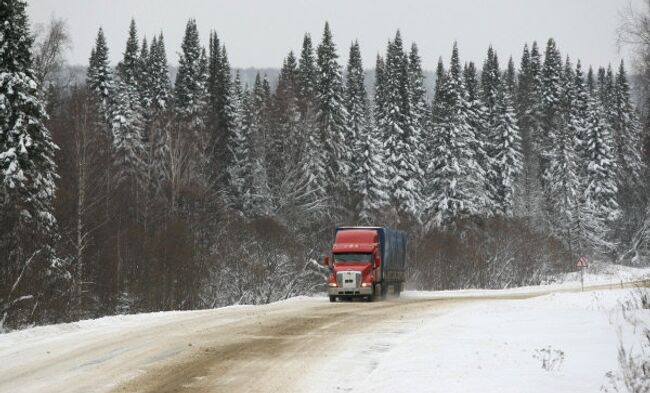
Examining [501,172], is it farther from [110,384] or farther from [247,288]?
[110,384]

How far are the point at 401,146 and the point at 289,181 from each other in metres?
12.4

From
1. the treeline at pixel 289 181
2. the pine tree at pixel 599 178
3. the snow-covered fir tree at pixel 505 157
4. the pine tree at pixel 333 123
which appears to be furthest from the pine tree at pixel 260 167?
the pine tree at pixel 599 178

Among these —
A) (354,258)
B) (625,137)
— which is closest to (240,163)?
(354,258)

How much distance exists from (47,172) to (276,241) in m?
12.8

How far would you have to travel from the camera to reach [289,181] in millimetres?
53406

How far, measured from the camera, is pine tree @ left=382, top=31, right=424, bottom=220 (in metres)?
59.4

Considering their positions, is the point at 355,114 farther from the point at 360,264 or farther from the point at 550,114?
the point at 360,264

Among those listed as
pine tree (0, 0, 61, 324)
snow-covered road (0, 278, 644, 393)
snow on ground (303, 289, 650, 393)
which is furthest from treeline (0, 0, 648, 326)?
snow on ground (303, 289, 650, 393)

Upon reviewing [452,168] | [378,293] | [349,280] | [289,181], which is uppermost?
[452,168]

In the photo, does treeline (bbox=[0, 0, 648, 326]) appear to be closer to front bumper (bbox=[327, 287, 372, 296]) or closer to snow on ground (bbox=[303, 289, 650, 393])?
front bumper (bbox=[327, 287, 372, 296])

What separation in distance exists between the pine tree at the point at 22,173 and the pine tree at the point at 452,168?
35.7 m

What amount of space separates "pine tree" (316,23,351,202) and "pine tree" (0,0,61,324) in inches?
1203

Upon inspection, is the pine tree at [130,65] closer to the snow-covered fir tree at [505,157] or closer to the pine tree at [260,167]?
the pine tree at [260,167]

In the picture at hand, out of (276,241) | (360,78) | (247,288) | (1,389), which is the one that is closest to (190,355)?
(1,389)
